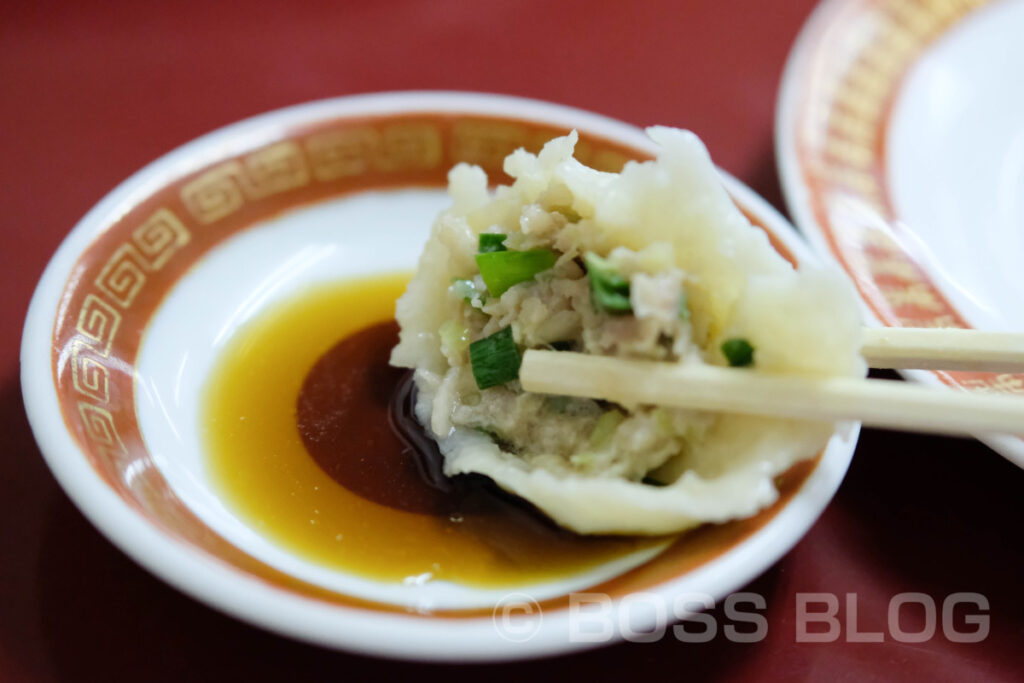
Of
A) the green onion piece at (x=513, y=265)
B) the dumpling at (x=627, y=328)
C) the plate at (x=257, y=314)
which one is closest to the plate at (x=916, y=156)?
the plate at (x=257, y=314)

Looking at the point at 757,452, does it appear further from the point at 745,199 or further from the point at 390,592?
the point at 745,199

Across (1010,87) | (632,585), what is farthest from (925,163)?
(632,585)

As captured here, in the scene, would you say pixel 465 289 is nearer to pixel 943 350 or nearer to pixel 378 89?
pixel 943 350

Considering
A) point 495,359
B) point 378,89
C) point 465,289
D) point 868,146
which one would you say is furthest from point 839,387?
point 378,89

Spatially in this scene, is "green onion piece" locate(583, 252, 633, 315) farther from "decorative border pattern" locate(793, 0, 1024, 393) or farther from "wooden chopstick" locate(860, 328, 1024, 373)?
"decorative border pattern" locate(793, 0, 1024, 393)

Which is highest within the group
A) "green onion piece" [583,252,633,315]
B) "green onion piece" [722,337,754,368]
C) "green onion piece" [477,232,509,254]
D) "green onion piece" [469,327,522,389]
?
"green onion piece" [477,232,509,254]

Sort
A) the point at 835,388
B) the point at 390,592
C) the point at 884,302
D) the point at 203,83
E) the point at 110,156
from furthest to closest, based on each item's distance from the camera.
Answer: the point at 203,83
the point at 110,156
the point at 884,302
the point at 390,592
the point at 835,388

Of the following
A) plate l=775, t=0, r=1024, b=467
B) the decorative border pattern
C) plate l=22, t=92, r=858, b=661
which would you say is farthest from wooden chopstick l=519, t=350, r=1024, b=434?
the decorative border pattern
